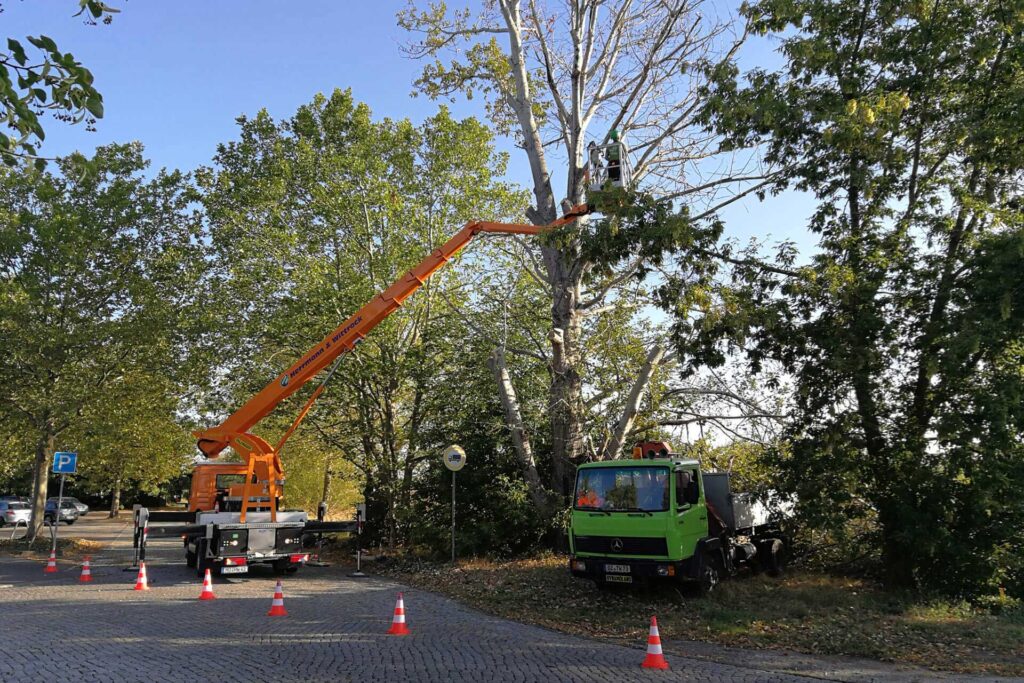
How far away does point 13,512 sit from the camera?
36438 mm

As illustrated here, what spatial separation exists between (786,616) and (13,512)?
39376 millimetres

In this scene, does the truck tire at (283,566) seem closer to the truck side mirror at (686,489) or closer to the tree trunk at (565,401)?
the tree trunk at (565,401)

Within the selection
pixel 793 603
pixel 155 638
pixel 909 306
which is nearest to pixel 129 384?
pixel 155 638

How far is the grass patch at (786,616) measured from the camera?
899 cm

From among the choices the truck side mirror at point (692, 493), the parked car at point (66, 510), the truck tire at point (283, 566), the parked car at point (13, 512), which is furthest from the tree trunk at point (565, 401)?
the parked car at point (66, 510)

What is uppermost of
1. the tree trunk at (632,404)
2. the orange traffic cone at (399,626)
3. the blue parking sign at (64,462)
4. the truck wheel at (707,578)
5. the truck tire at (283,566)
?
the tree trunk at (632,404)

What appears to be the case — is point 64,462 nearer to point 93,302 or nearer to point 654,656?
point 93,302

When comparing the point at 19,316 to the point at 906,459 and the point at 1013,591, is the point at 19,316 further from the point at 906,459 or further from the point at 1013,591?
the point at 1013,591

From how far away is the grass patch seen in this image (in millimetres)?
8992

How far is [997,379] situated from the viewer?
427 inches

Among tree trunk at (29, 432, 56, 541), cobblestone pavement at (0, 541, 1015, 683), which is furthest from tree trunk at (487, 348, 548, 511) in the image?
tree trunk at (29, 432, 56, 541)

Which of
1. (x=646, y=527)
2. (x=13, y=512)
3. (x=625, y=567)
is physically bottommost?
(x=13, y=512)

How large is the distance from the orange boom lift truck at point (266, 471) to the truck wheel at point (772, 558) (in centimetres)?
773

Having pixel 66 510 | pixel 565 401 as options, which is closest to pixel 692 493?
pixel 565 401
